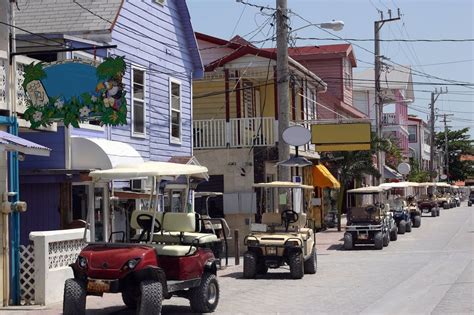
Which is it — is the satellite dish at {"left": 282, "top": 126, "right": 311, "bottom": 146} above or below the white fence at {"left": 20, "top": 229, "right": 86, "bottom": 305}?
above

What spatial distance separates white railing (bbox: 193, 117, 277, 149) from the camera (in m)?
28.1

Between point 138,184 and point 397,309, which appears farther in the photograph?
point 138,184

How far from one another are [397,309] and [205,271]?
3094 mm

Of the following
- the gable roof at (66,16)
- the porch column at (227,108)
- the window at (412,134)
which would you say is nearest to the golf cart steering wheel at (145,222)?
the gable roof at (66,16)

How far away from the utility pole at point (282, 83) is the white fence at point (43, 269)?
28.5 ft

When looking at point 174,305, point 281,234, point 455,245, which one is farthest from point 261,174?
point 174,305

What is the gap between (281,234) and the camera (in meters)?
17.7

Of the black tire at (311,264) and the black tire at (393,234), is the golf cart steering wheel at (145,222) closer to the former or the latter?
the black tire at (311,264)

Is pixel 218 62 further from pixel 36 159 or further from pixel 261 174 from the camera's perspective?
pixel 36 159

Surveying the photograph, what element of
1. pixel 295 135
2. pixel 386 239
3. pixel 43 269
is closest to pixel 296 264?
pixel 295 135

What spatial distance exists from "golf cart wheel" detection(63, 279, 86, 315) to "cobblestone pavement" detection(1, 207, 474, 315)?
1630 mm

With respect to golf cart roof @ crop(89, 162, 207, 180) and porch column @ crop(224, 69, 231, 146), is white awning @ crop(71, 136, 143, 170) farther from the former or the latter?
porch column @ crop(224, 69, 231, 146)

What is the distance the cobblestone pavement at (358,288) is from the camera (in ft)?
42.0

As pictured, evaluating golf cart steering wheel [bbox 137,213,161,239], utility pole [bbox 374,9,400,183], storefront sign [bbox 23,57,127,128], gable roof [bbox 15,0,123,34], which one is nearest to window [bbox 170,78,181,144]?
gable roof [bbox 15,0,123,34]
